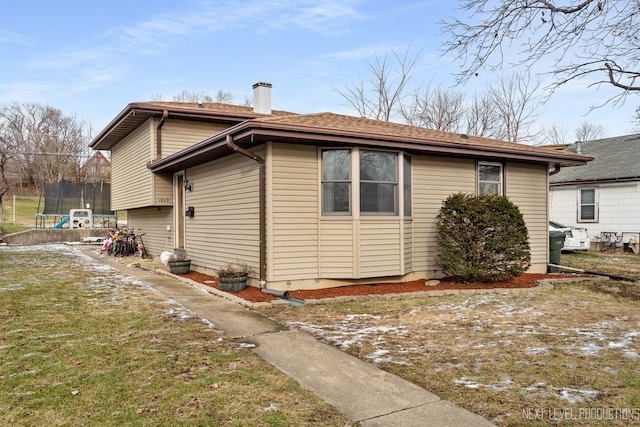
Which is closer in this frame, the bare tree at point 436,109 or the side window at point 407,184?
the side window at point 407,184

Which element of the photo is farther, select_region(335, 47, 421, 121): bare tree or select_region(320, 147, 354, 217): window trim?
select_region(335, 47, 421, 121): bare tree

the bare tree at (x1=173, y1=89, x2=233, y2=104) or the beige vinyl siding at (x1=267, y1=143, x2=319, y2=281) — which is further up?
the bare tree at (x1=173, y1=89, x2=233, y2=104)

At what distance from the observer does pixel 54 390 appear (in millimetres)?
3234

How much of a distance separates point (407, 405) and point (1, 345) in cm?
410

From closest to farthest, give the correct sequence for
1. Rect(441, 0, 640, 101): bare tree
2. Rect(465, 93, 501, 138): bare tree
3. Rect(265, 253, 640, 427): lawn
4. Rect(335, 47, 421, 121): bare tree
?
Rect(265, 253, 640, 427): lawn < Rect(441, 0, 640, 101): bare tree < Rect(335, 47, 421, 121): bare tree < Rect(465, 93, 501, 138): bare tree

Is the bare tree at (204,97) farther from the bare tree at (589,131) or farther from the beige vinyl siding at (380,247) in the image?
the beige vinyl siding at (380,247)

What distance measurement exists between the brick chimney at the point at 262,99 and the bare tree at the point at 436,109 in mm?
17311

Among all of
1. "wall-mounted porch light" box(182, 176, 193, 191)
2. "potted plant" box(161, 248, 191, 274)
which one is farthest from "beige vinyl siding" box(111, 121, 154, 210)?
"potted plant" box(161, 248, 191, 274)

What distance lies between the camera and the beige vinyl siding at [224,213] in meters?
7.79

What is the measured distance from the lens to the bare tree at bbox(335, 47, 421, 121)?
2564 cm

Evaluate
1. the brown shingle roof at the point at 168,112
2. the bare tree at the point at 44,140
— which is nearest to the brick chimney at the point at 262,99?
the brown shingle roof at the point at 168,112

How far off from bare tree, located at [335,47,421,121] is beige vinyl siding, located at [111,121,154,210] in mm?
A: 15687

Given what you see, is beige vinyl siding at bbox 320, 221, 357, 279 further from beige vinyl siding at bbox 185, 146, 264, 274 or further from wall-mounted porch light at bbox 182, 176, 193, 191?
wall-mounted porch light at bbox 182, 176, 193, 191

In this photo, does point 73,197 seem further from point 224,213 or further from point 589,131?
point 589,131
